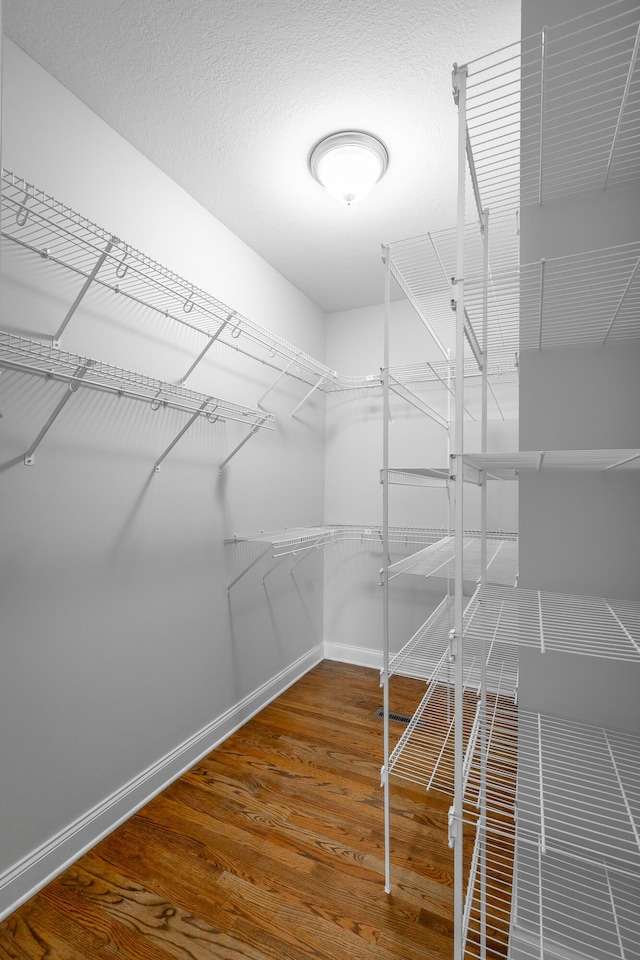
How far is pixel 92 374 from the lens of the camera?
154 cm

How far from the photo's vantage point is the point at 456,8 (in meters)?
1.36

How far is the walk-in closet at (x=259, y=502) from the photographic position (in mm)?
1195

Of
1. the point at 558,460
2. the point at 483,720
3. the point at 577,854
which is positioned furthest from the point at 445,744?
the point at 558,460

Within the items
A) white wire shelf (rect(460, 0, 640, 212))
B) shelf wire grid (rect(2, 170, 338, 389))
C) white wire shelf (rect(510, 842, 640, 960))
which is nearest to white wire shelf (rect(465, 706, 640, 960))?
white wire shelf (rect(510, 842, 640, 960))

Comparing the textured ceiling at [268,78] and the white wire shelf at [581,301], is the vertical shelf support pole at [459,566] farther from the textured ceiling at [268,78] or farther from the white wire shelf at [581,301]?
the textured ceiling at [268,78]

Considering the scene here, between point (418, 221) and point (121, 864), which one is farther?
point (418, 221)

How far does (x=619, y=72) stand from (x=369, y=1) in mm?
696

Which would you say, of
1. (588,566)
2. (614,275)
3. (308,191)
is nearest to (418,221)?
(308,191)

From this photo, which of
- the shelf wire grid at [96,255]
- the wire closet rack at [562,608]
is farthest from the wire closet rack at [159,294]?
the wire closet rack at [562,608]

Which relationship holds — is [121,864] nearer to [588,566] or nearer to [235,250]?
[588,566]

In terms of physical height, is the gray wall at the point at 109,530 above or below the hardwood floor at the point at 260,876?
above

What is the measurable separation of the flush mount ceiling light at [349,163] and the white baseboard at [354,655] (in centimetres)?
264

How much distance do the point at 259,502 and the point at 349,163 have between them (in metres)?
1.63

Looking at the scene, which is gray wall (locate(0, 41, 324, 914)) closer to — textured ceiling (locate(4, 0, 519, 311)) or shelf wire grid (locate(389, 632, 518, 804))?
textured ceiling (locate(4, 0, 519, 311))
